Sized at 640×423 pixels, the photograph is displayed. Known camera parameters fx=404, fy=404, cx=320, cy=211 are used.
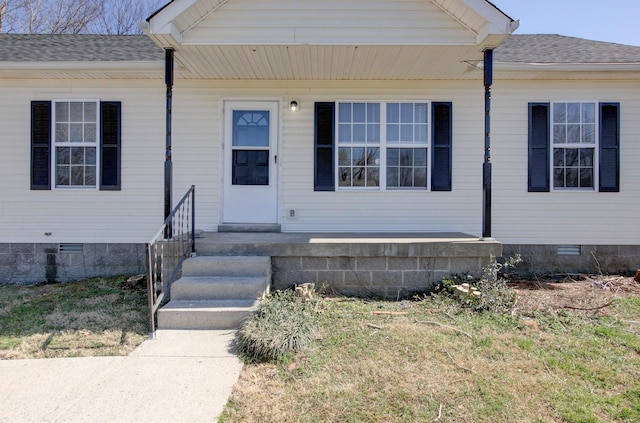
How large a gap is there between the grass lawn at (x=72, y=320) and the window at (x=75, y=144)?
64.9 inches

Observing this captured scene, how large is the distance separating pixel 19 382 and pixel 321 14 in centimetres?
464

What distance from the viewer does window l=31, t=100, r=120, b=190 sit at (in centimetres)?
630

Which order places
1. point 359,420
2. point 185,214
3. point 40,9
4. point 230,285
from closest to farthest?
point 359,420
point 230,285
point 185,214
point 40,9

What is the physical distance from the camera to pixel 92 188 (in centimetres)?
638

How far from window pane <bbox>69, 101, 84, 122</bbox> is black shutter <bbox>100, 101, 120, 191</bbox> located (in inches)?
13.8

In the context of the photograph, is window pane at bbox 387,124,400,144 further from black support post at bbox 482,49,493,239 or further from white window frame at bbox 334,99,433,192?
black support post at bbox 482,49,493,239

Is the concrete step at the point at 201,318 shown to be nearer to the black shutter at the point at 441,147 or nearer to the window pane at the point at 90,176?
the window pane at the point at 90,176

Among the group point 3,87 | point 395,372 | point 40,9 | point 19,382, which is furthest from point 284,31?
point 40,9

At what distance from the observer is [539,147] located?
640 centimetres

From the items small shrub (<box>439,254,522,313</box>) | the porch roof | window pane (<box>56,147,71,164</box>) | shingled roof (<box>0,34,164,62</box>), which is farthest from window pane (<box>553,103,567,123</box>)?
window pane (<box>56,147,71,164</box>)

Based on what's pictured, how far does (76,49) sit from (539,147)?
7.64 meters

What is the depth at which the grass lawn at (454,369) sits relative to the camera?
2.61m

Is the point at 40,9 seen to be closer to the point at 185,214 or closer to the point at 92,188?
the point at 92,188

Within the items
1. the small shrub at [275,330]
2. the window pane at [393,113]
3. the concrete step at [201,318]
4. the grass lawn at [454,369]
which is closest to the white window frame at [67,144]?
the concrete step at [201,318]
